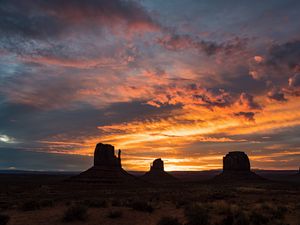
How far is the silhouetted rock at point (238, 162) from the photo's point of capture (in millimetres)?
129500

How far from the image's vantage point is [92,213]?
2281 centimetres

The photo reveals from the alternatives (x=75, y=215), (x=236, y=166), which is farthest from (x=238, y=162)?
(x=75, y=215)

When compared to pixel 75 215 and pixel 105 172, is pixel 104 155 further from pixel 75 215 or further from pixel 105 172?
pixel 75 215

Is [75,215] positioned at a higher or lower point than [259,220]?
higher

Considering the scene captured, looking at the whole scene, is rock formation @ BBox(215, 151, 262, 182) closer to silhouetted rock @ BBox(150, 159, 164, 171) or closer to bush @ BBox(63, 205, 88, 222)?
silhouetted rock @ BBox(150, 159, 164, 171)

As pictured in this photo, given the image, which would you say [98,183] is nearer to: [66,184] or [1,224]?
[66,184]

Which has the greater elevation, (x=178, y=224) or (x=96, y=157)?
(x=96, y=157)

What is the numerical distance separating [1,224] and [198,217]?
1264 cm

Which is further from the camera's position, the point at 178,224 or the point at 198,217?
the point at 198,217

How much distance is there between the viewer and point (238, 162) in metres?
130

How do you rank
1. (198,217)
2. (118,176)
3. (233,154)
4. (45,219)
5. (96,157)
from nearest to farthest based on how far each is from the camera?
1. (198,217)
2. (45,219)
3. (118,176)
4. (96,157)
5. (233,154)

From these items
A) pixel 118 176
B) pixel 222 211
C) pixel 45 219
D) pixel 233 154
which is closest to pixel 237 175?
pixel 233 154

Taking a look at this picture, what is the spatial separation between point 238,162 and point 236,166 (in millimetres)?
2010

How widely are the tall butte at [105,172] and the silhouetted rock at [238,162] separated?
5481 centimetres
